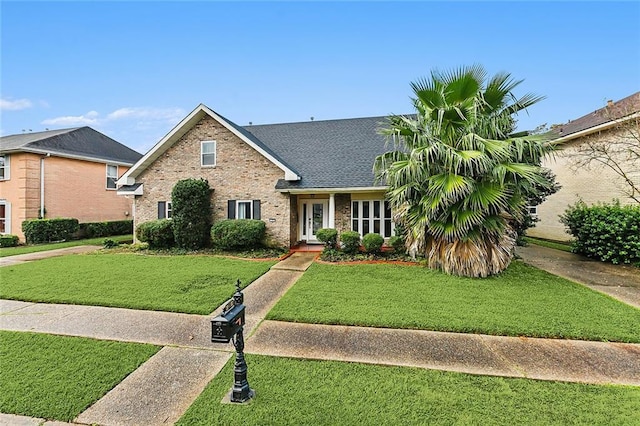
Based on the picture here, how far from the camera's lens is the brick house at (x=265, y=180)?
13.1 m

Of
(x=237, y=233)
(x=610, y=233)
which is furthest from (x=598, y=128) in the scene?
(x=237, y=233)

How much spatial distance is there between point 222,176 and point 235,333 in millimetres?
11450

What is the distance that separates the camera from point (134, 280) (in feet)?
27.1

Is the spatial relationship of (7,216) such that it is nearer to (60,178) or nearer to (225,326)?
(60,178)

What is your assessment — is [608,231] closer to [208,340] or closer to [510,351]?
[510,351]

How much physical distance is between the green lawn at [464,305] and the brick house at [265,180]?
15.6ft

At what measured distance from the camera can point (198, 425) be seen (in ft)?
9.46

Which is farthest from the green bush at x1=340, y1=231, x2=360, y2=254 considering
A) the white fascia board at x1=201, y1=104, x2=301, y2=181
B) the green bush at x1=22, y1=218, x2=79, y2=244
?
the green bush at x1=22, y1=218, x2=79, y2=244

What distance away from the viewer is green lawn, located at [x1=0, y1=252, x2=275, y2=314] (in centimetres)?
654

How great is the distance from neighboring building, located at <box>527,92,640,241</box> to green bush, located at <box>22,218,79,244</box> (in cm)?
2282

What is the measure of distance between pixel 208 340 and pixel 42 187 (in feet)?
61.8

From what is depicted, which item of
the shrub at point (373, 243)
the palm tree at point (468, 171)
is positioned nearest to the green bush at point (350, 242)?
the shrub at point (373, 243)

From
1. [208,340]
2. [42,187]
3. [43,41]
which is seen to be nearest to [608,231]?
[208,340]

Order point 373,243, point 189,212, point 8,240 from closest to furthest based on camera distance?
point 373,243 → point 189,212 → point 8,240
